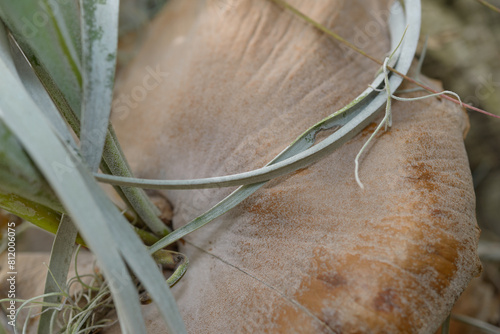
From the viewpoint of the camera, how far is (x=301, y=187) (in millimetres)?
588

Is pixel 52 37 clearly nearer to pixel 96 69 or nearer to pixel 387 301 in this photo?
pixel 96 69

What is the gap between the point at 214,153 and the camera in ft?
2.23

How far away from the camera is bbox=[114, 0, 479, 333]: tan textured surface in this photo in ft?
1.64

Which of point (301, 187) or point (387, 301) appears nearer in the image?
point (387, 301)

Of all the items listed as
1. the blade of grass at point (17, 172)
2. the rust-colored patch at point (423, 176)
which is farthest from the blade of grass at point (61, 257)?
the rust-colored patch at point (423, 176)

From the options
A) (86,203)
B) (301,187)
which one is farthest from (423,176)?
(86,203)

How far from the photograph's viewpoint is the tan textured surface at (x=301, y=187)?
500 millimetres

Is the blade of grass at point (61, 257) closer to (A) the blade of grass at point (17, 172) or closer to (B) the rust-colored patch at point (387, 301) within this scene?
(A) the blade of grass at point (17, 172)

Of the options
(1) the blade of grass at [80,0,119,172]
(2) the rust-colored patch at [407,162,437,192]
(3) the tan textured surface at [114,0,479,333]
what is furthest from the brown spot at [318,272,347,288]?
(1) the blade of grass at [80,0,119,172]

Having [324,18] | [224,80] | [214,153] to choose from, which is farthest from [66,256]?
[324,18]

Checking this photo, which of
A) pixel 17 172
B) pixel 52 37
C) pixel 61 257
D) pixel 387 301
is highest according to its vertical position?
pixel 52 37

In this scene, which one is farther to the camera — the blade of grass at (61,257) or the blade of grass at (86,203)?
the blade of grass at (61,257)

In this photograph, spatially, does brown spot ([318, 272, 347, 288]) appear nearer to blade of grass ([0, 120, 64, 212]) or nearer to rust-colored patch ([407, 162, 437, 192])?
rust-colored patch ([407, 162, 437, 192])

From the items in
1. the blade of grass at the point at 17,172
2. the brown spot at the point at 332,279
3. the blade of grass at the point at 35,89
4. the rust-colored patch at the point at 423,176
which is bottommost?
the brown spot at the point at 332,279
